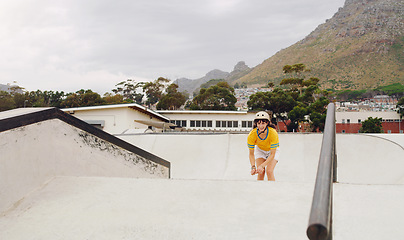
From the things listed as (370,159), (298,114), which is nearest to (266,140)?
(370,159)

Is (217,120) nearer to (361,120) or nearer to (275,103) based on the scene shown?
(275,103)

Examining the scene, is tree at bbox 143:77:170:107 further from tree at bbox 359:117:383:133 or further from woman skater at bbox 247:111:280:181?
woman skater at bbox 247:111:280:181

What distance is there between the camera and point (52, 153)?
10.7 ft

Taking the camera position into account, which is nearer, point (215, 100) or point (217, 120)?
point (217, 120)

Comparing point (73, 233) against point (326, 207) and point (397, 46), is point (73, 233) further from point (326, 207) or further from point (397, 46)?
point (397, 46)

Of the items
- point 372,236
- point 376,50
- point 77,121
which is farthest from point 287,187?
point 376,50

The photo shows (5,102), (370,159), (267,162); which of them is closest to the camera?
(267,162)

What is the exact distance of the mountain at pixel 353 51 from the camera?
329 feet

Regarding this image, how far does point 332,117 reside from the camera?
7.88 ft

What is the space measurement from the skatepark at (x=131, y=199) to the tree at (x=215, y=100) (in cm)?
4610

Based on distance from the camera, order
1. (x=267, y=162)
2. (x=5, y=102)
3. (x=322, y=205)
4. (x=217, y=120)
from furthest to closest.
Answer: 1. (x=5, y=102)
2. (x=217, y=120)
3. (x=267, y=162)
4. (x=322, y=205)

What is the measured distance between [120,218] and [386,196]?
2.06 m

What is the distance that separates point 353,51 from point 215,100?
82.9 meters

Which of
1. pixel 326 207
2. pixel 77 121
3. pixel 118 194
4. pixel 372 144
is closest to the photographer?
pixel 326 207
